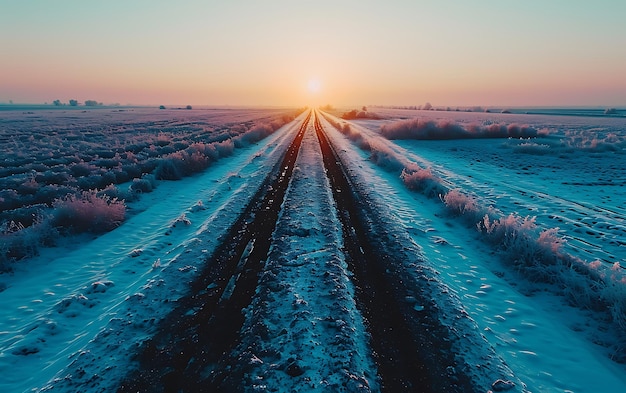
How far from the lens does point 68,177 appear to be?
1462cm

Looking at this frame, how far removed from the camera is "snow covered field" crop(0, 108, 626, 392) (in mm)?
4152

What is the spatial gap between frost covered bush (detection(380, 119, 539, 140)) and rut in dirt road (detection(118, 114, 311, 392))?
2968cm

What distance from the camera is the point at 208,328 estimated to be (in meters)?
4.75

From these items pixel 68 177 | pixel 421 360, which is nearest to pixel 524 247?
pixel 421 360

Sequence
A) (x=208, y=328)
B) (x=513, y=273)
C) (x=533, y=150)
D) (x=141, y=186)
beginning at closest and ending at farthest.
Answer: (x=208, y=328) < (x=513, y=273) < (x=141, y=186) < (x=533, y=150)

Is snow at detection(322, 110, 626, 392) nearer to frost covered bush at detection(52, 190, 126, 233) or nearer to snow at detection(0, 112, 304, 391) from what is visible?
snow at detection(0, 112, 304, 391)

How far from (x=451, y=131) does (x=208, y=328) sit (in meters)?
33.6

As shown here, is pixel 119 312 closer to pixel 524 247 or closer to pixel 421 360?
pixel 421 360

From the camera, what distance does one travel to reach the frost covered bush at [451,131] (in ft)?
109

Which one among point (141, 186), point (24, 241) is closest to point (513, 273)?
point (24, 241)

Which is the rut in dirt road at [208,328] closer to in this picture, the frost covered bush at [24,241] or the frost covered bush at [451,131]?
the frost covered bush at [24,241]

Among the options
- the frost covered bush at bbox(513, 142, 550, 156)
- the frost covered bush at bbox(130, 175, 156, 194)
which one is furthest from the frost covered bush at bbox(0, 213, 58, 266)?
the frost covered bush at bbox(513, 142, 550, 156)

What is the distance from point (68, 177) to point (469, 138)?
31840 millimetres

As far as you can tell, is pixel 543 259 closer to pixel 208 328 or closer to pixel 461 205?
pixel 461 205
